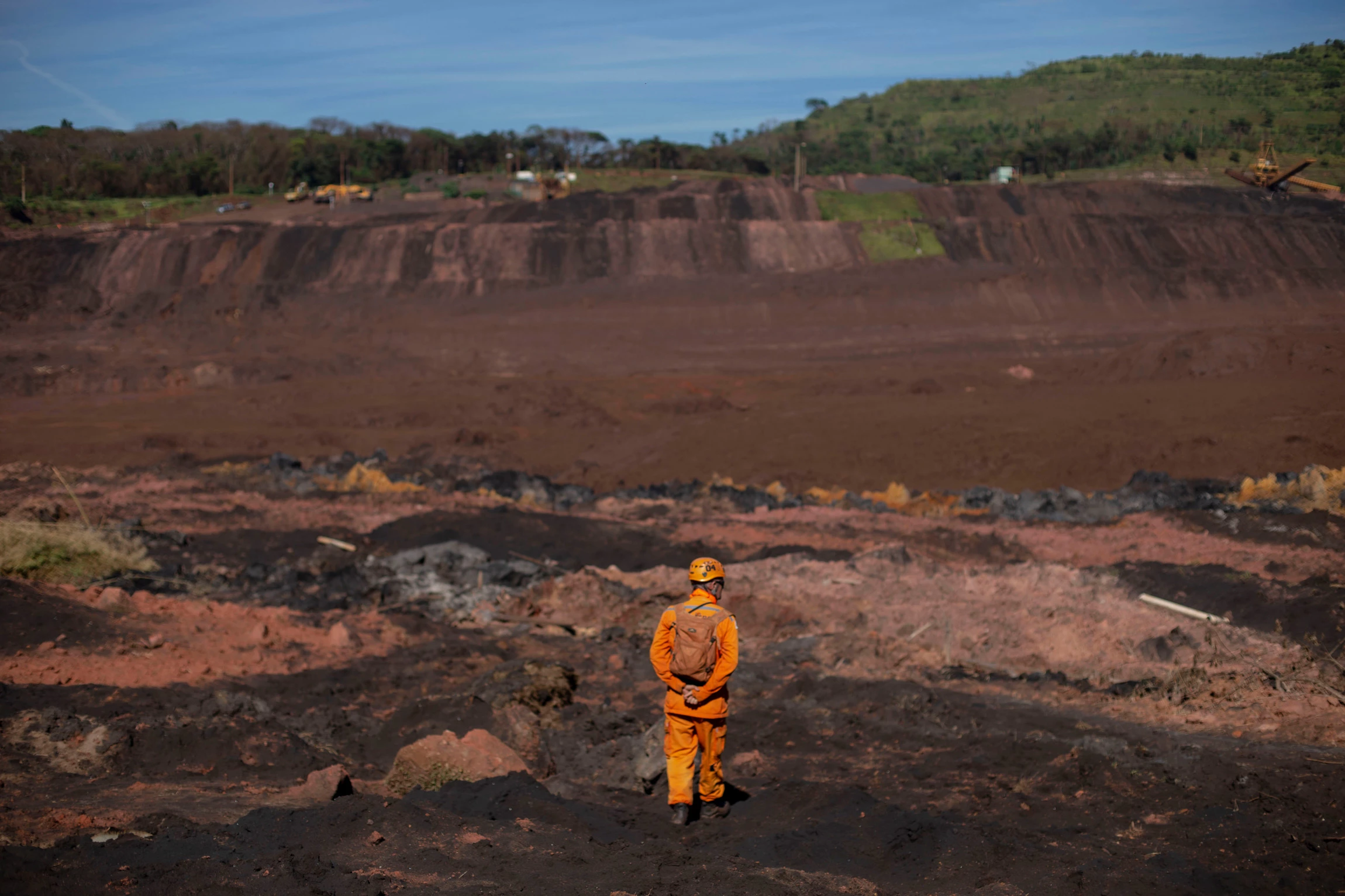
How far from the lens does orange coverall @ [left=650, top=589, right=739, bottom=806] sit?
548 cm

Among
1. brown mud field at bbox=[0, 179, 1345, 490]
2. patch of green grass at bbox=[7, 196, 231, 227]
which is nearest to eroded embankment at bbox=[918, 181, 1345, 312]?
brown mud field at bbox=[0, 179, 1345, 490]

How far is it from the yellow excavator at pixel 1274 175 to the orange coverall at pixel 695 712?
22.6 m

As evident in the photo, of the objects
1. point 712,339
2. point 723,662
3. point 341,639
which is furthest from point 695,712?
point 712,339

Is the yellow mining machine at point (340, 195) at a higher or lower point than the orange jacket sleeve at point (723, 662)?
higher

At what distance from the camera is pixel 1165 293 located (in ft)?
125

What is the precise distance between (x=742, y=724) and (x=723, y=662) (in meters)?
2.72

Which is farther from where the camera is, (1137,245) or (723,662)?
(1137,245)

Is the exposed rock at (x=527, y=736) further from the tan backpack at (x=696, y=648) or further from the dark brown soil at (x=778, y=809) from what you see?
the tan backpack at (x=696, y=648)

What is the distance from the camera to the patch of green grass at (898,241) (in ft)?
136

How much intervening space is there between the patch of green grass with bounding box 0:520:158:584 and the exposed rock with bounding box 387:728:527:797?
6.75 meters

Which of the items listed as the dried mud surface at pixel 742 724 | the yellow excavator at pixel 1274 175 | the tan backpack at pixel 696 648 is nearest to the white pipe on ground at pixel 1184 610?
the dried mud surface at pixel 742 724

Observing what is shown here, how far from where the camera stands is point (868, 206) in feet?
148

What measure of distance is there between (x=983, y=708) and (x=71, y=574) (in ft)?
32.1

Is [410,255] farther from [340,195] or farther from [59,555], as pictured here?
[59,555]
